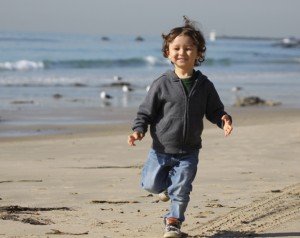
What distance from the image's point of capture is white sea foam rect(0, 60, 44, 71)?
106 feet

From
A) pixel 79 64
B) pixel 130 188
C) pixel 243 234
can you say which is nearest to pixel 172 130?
pixel 243 234

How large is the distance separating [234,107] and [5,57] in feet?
75.0

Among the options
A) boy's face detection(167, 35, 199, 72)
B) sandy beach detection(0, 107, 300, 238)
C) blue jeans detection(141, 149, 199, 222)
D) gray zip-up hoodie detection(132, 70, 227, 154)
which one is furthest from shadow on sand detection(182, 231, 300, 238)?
boy's face detection(167, 35, 199, 72)

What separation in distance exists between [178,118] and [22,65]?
95.1 feet

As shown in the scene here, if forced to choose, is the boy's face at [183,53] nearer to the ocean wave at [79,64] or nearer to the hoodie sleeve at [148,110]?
the hoodie sleeve at [148,110]

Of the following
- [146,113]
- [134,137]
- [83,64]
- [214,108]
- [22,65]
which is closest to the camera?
[134,137]

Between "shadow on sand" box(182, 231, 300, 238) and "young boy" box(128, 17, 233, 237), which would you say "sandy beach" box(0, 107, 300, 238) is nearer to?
"shadow on sand" box(182, 231, 300, 238)

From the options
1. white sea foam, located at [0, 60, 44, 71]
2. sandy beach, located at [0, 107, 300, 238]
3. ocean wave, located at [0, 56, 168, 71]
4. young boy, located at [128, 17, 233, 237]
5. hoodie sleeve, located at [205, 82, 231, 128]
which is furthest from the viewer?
ocean wave, located at [0, 56, 168, 71]

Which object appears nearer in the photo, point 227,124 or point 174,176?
point 227,124

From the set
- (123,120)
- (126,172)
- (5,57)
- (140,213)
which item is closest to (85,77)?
(5,57)

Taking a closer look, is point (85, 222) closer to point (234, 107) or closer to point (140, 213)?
point (140, 213)

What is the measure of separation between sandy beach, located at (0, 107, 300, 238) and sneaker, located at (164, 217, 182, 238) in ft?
0.47

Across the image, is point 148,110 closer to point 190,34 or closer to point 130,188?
point 190,34

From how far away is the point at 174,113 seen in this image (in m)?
5.00
